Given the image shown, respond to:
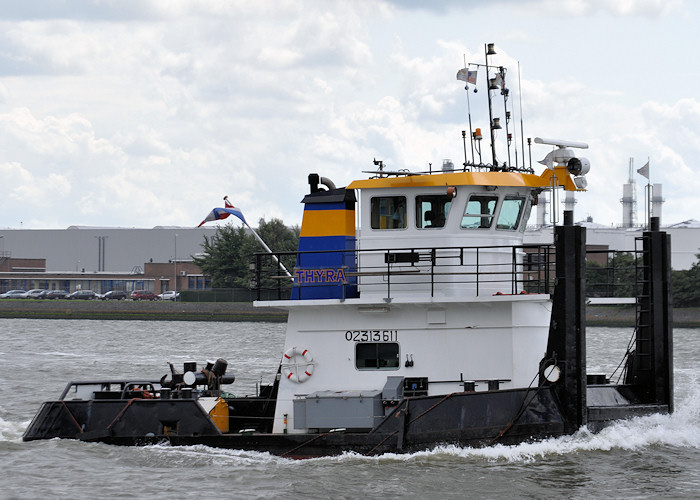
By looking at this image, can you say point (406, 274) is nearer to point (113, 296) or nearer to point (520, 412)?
point (520, 412)

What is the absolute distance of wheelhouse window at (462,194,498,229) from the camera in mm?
15766

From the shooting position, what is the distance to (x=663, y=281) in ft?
51.6

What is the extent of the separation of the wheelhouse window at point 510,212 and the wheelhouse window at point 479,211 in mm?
178

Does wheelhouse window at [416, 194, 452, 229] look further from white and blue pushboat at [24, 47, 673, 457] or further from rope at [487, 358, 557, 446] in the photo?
rope at [487, 358, 557, 446]

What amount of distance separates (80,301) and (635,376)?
213ft

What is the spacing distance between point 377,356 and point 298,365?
124 centimetres

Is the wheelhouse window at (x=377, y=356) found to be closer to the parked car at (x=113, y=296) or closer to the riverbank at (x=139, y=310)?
the riverbank at (x=139, y=310)

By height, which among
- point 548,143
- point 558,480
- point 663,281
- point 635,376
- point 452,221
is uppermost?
point 548,143

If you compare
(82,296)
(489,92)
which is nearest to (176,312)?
(82,296)

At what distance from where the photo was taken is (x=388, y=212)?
1597 centimetres

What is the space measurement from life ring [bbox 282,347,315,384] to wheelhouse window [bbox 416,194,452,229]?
267cm

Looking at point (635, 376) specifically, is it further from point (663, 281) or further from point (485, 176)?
point (485, 176)

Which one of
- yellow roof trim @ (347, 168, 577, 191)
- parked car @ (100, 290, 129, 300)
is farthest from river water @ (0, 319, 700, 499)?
parked car @ (100, 290, 129, 300)

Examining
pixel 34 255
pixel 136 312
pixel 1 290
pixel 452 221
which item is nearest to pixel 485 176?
pixel 452 221
